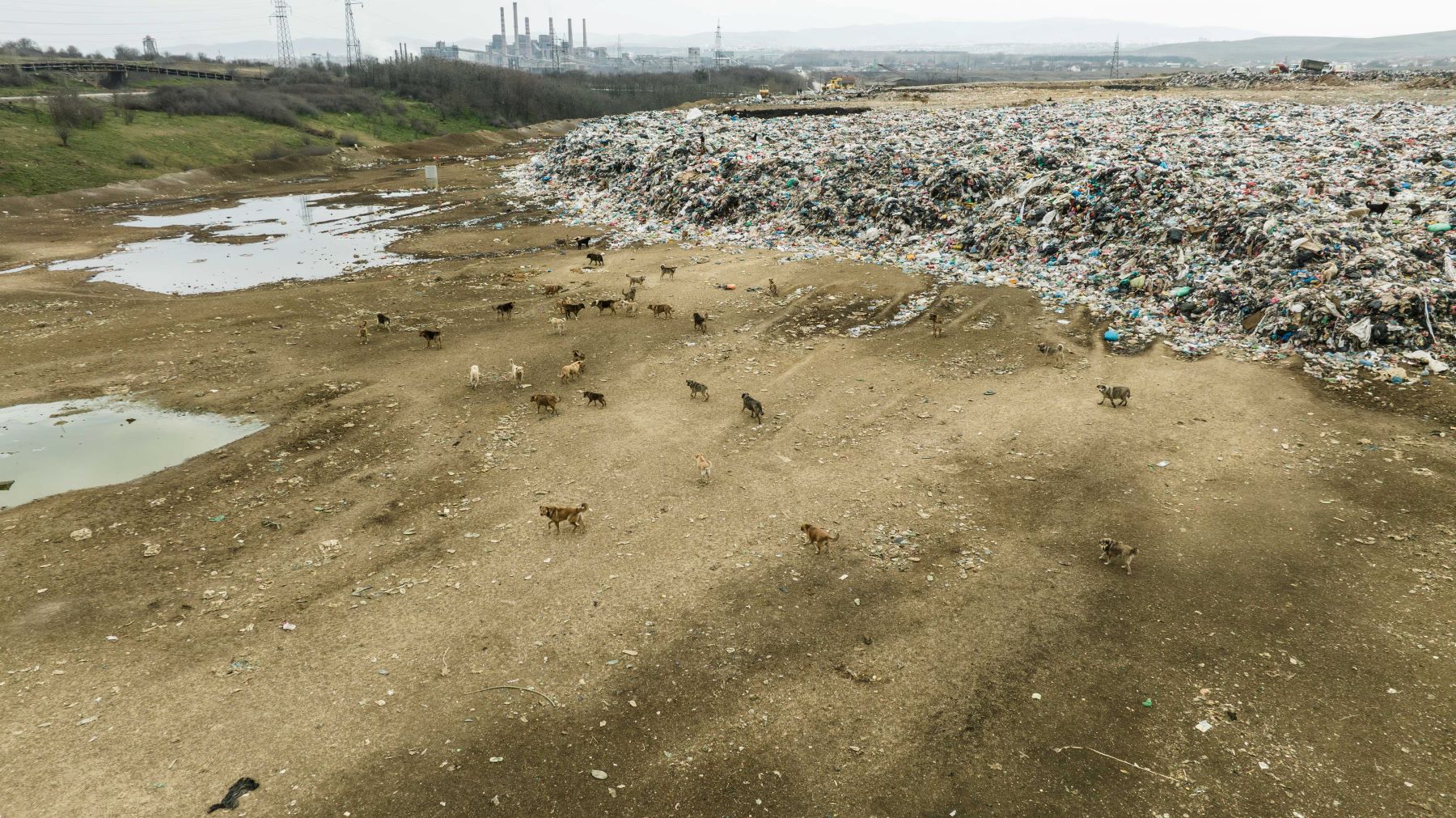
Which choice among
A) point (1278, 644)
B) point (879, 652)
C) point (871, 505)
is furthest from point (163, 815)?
point (1278, 644)

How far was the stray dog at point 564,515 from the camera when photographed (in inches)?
343

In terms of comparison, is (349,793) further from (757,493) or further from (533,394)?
(533,394)

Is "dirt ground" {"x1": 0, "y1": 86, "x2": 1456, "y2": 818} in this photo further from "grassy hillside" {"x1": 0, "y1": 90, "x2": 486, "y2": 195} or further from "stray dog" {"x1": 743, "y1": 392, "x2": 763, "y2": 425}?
"grassy hillside" {"x1": 0, "y1": 90, "x2": 486, "y2": 195}

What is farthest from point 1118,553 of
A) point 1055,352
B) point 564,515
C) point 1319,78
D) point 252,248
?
point 1319,78

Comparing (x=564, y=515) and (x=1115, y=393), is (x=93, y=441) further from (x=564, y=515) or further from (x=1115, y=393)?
(x=1115, y=393)

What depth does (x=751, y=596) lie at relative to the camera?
7680 millimetres

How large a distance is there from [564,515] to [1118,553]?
20.7ft

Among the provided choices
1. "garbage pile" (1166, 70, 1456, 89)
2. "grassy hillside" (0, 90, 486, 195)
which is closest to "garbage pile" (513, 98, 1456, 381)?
"garbage pile" (1166, 70, 1456, 89)

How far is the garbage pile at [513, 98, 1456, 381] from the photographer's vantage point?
13648mm

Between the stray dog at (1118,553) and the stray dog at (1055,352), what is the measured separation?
6.02m

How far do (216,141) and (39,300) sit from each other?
95.4ft

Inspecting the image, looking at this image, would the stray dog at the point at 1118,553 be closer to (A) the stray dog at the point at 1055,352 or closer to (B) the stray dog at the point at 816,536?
(B) the stray dog at the point at 816,536

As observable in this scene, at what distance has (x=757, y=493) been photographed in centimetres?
957

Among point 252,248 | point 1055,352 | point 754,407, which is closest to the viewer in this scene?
point 754,407
